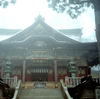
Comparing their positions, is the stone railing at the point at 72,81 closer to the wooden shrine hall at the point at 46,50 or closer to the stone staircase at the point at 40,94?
the stone staircase at the point at 40,94

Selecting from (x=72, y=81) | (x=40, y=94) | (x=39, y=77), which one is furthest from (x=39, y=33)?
(x=40, y=94)

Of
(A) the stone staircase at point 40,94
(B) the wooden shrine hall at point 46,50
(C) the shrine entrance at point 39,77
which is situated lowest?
(A) the stone staircase at point 40,94

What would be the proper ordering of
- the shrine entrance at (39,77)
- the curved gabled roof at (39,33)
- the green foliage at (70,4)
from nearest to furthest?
the green foliage at (70,4), the curved gabled roof at (39,33), the shrine entrance at (39,77)

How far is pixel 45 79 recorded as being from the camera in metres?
18.5

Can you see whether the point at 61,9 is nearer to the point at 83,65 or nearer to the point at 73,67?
the point at 73,67

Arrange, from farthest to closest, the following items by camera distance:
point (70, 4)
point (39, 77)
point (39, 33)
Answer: point (39, 77) → point (39, 33) → point (70, 4)

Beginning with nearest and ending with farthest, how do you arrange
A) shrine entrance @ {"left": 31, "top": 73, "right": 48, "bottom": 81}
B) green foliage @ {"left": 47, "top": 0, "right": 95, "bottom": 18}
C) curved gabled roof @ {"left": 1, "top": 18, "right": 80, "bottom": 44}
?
green foliage @ {"left": 47, "top": 0, "right": 95, "bottom": 18}, curved gabled roof @ {"left": 1, "top": 18, "right": 80, "bottom": 44}, shrine entrance @ {"left": 31, "top": 73, "right": 48, "bottom": 81}

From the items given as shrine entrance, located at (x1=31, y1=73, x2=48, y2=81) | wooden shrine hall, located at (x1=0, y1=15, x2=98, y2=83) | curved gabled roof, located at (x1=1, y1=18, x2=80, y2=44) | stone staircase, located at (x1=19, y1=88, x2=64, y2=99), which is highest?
curved gabled roof, located at (x1=1, y1=18, x2=80, y2=44)

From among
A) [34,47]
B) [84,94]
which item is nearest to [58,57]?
[34,47]

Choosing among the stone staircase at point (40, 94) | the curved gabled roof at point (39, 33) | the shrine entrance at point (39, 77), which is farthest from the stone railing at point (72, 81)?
the shrine entrance at point (39, 77)

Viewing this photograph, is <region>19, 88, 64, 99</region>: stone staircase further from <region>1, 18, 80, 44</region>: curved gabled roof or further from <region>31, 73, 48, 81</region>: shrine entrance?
<region>1, 18, 80, 44</region>: curved gabled roof

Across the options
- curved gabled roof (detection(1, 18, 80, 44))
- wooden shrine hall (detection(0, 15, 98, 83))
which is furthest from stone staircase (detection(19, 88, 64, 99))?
curved gabled roof (detection(1, 18, 80, 44))

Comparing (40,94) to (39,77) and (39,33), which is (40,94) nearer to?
(39,77)

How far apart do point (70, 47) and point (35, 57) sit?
4.36 metres
